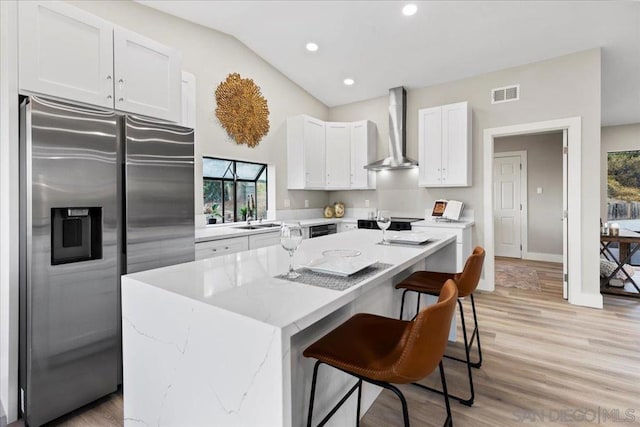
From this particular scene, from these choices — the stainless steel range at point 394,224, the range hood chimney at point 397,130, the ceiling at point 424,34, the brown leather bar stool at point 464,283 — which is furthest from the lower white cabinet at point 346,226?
the brown leather bar stool at point 464,283

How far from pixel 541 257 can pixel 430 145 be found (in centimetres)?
363

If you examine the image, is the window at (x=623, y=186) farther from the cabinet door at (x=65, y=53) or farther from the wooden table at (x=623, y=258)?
the cabinet door at (x=65, y=53)

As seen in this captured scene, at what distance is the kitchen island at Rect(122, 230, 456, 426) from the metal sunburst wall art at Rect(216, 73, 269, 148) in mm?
2693

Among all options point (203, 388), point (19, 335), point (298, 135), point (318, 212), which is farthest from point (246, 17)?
point (203, 388)

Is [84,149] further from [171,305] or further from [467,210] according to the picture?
[467,210]

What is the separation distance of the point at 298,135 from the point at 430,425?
3.71m

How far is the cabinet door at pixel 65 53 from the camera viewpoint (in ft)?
5.70

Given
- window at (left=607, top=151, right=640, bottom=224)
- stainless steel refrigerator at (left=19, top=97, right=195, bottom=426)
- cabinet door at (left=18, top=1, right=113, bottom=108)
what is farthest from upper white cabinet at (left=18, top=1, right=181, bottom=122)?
window at (left=607, top=151, right=640, bottom=224)

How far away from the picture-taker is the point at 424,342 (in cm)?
98

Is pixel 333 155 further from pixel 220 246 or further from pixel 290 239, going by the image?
pixel 290 239

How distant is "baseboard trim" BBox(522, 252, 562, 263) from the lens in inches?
230

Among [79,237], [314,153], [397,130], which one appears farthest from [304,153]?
[79,237]

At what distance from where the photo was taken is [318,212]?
5.37m

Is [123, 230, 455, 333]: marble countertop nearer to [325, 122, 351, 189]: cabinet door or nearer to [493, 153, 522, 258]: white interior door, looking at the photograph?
[325, 122, 351, 189]: cabinet door
